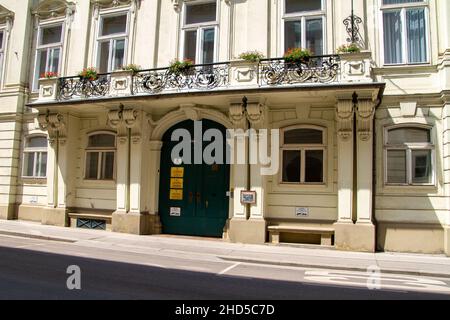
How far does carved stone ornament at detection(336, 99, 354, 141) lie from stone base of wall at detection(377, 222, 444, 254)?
285 centimetres

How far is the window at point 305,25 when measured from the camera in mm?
12523

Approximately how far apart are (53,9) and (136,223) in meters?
9.85

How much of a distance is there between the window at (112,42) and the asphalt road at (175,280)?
312 inches

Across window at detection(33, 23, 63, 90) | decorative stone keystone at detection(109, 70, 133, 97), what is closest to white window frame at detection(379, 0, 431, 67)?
decorative stone keystone at detection(109, 70, 133, 97)

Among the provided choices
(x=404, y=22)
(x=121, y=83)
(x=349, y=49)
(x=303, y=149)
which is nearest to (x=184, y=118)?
(x=121, y=83)

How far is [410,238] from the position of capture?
35.9 feet

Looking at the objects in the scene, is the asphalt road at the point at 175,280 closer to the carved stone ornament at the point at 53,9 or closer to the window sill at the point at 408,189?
the window sill at the point at 408,189

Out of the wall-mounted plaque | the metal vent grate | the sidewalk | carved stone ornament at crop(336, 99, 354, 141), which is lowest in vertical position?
the sidewalk

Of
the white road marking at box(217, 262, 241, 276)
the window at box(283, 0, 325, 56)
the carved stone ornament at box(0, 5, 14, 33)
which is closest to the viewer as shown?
the white road marking at box(217, 262, 241, 276)

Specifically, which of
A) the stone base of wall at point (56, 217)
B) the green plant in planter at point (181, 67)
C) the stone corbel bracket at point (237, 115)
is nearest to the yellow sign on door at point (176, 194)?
the stone corbel bracket at point (237, 115)

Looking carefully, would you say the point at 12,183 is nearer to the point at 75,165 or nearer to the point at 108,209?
the point at 75,165

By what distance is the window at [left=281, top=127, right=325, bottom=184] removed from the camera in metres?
11.9

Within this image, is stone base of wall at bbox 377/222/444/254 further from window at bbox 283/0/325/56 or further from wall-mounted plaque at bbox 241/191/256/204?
window at bbox 283/0/325/56

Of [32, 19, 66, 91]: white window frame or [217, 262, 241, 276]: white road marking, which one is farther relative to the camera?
[32, 19, 66, 91]: white window frame
